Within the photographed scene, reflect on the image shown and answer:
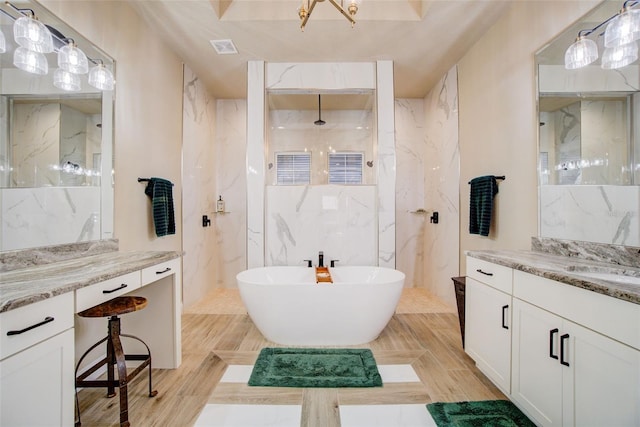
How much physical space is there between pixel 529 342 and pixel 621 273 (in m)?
0.54

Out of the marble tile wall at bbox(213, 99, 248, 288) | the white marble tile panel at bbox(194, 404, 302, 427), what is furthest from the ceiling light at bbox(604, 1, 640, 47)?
the marble tile wall at bbox(213, 99, 248, 288)

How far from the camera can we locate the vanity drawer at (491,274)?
1641 millimetres

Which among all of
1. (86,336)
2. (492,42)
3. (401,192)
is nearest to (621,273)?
(492,42)

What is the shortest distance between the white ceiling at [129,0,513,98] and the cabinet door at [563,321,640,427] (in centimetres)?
251

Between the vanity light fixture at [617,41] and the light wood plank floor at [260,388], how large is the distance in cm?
204

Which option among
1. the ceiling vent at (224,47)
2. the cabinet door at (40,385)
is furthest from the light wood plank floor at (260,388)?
the ceiling vent at (224,47)

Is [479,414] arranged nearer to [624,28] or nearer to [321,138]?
[624,28]

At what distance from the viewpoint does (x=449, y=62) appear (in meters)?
3.18

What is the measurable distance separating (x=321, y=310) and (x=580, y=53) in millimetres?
2422

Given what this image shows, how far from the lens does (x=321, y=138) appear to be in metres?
3.66

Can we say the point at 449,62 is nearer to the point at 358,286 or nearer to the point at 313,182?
the point at 313,182

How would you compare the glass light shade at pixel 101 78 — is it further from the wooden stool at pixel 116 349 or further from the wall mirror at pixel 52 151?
the wooden stool at pixel 116 349

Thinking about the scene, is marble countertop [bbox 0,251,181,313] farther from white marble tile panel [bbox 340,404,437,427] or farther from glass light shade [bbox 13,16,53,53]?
white marble tile panel [bbox 340,404,437,427]

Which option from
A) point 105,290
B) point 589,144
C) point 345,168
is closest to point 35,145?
point 105,290
